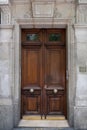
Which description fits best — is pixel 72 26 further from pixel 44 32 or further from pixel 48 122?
pixel 48 122

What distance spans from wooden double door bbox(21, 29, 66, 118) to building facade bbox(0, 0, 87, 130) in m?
0.50

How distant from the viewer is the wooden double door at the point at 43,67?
318 inches

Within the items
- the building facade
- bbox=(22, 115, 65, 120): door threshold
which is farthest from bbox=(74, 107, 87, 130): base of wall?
bbox=(22, 115, 65, 120): door threshold

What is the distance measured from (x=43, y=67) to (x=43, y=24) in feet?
4.85

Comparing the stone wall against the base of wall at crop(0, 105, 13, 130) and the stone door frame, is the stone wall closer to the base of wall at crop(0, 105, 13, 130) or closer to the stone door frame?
the base of wall at crop(0, 105, 13, 130)

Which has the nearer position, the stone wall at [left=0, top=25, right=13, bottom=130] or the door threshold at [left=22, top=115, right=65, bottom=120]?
the stone wall at [left=0, top=25, right=13, bottom=130]

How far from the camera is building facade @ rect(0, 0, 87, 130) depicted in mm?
7367

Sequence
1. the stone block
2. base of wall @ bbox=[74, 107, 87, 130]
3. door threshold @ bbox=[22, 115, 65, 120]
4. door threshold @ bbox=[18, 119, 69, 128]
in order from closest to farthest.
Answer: base of wall @ bbox=[74, 107, 87, 130]
the stone block
door threshold @ bbox=[18, 119, 69, 128]
door threshold @ bbox=[22, 115, 65, 120]

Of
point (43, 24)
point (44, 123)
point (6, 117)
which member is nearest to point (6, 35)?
point (43, 24)

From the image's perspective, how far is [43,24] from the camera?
7.63m

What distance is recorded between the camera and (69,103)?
754 centimetres

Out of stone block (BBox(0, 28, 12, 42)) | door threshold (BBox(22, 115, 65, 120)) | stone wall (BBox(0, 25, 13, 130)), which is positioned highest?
stone block (BBox(0, 28, 12, 42))

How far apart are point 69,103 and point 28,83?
1594 millimetres

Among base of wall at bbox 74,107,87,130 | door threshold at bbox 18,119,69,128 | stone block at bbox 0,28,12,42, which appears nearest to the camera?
base of wall at bbox 74,107,87,130
